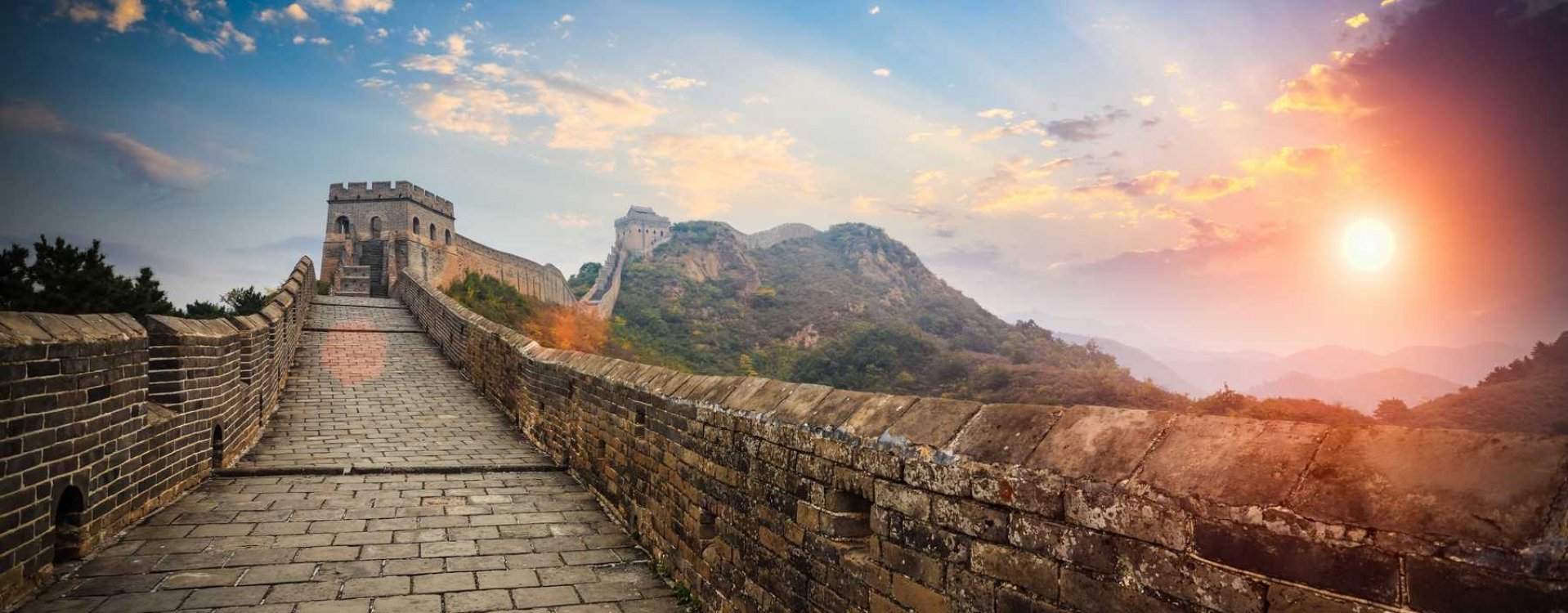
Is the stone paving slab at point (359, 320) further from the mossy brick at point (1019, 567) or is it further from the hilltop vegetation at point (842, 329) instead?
the mossy brick at point (1019, 567)

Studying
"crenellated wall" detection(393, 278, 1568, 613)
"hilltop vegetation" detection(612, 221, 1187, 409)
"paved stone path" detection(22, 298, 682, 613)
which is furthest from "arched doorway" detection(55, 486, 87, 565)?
"hilltop vegetation" detection(612, 221, 1187, 409)

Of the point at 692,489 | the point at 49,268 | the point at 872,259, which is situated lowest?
the point at 692,489

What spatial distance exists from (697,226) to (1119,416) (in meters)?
108

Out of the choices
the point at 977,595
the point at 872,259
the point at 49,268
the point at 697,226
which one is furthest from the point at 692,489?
the point at 872,259

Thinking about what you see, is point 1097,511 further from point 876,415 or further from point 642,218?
point 642,218

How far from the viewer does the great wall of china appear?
Answer: 5.24 feet

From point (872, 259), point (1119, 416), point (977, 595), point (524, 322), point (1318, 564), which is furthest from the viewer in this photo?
point (872, 259)

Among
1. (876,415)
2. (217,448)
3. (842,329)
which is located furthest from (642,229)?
(876,415)

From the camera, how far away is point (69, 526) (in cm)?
448

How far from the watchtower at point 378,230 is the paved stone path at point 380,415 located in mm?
23155

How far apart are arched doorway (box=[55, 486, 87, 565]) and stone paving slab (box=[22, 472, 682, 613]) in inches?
5.6

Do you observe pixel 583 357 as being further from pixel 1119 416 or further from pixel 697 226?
pixel 697 226

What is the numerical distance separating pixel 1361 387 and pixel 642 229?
91456 mm

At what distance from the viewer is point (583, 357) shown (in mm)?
7867
